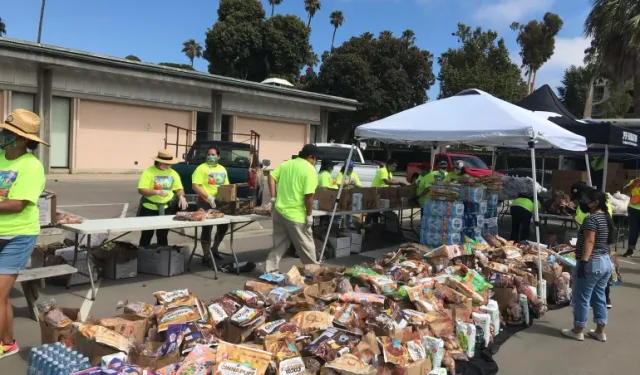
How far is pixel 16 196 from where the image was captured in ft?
12.6

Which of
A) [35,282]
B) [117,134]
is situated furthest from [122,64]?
[35,282]

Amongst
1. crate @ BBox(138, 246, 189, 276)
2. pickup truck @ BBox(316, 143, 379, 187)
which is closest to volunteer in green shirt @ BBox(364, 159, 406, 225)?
pickup truck @ BBox(316, 143, 379, 187)

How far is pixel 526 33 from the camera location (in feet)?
A: 151

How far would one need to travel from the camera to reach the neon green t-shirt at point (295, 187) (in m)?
6.72

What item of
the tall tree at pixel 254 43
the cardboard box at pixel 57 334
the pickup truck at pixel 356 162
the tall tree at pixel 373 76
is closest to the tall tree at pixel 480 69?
the tall tree at pixel 373 76

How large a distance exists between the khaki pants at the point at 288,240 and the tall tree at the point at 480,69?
29321mm

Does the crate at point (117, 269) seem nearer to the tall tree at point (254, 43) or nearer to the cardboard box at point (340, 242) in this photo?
the cardboard box at point (340, 242)

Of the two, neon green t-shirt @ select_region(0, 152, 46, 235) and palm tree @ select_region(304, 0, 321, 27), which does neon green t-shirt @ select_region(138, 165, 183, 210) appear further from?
palm tree @ select_region(304, 0, 321, 27)

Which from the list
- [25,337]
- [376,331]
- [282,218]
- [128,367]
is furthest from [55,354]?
[282,218]

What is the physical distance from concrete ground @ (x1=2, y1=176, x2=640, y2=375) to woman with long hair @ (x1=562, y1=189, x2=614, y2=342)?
9.4 inches

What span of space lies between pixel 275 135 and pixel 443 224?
2108 cm

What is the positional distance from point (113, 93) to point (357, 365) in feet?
67.9

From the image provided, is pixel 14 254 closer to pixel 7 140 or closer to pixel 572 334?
pixel 7 140

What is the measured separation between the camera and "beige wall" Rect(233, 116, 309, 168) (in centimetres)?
2717
